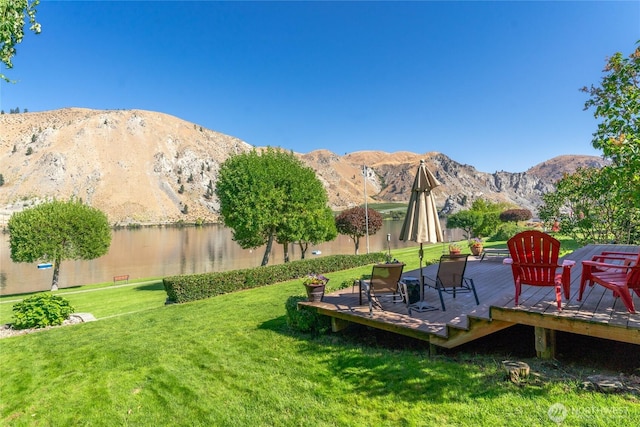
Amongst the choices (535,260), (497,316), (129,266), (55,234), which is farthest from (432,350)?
(129,266)

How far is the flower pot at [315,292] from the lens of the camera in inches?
274

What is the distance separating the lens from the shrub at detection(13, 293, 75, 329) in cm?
1004

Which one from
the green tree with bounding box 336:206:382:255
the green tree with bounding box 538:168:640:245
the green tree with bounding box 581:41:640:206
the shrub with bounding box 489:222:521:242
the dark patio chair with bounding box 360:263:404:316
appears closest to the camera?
the green tree with bounding box 581:41:640:206

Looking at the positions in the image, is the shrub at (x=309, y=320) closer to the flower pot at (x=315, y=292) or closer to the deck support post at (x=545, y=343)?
the flower pot at (x=315, y=292)

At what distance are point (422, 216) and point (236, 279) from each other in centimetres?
989

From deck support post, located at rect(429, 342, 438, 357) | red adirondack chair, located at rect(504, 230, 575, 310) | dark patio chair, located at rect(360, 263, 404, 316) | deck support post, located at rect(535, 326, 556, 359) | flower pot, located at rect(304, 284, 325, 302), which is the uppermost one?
red adirondack chair, located at rect(504, 230, 575, 310)

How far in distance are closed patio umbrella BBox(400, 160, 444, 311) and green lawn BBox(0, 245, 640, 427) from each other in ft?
6.18

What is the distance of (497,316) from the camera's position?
464 cm

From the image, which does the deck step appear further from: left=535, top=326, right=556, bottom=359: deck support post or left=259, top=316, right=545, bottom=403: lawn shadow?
left=535, top=326, right=556, bottom=359: deck support post

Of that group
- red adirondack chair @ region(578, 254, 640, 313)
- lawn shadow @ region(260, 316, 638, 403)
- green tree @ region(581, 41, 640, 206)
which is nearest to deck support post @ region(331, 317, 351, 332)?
lawn shadow @ region(260, 316, 638, 403)

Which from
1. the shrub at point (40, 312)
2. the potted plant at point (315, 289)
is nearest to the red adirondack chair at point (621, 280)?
the potted plant at point (315, 289)

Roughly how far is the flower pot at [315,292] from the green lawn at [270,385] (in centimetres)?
77

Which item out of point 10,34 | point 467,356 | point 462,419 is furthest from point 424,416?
point 10,34

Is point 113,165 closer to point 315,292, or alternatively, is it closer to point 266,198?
point 266,198
